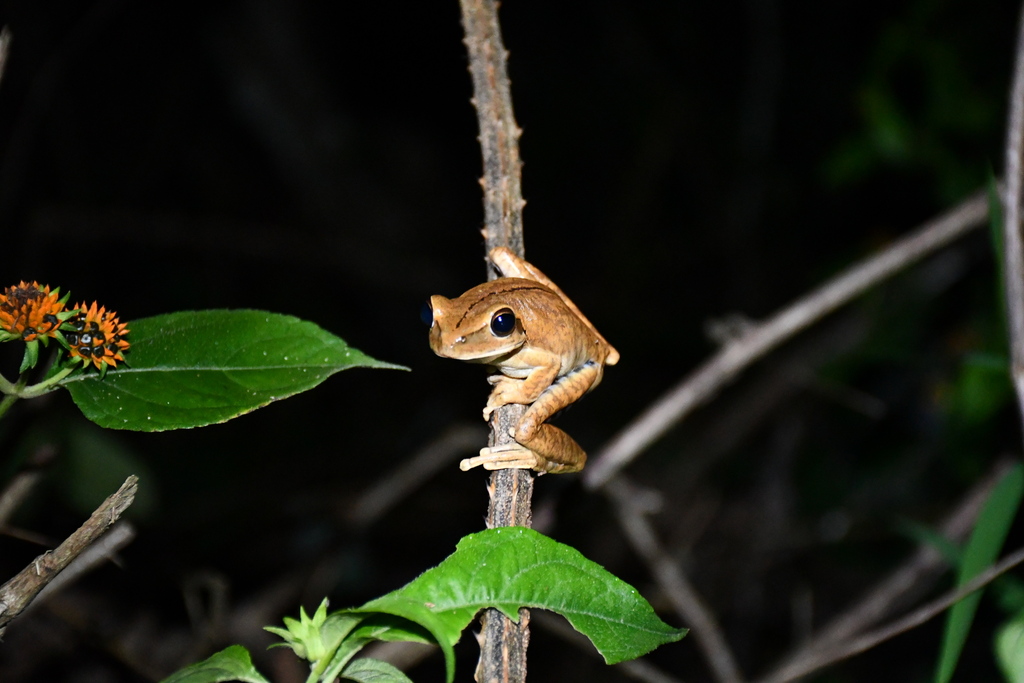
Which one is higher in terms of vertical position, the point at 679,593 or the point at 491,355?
the point at 491,355

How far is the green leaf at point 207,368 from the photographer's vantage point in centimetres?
167

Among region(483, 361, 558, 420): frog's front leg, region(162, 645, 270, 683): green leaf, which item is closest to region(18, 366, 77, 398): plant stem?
region(162, 645, 270, 683): green leaf

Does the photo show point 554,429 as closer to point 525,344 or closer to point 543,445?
point 543,445

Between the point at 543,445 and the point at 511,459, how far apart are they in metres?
0.17

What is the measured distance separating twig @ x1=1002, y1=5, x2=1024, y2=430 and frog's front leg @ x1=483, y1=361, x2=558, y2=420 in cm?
152

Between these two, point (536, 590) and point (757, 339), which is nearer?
point (536, 590)

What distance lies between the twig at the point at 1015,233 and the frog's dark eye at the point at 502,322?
165cm

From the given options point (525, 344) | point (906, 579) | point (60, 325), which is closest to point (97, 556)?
point (60, 325)

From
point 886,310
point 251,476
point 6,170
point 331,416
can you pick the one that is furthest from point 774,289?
point 6,170

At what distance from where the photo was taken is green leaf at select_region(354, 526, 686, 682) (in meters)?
1.60

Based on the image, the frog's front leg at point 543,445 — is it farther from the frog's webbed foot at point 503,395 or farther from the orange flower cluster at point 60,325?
the orange flower cluster at point 60,325

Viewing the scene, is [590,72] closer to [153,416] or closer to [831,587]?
[831,587]

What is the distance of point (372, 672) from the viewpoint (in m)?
1.64

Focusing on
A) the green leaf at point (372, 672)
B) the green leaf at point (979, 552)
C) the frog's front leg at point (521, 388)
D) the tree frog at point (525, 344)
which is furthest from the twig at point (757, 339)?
the green leaf at point (372, 672)
